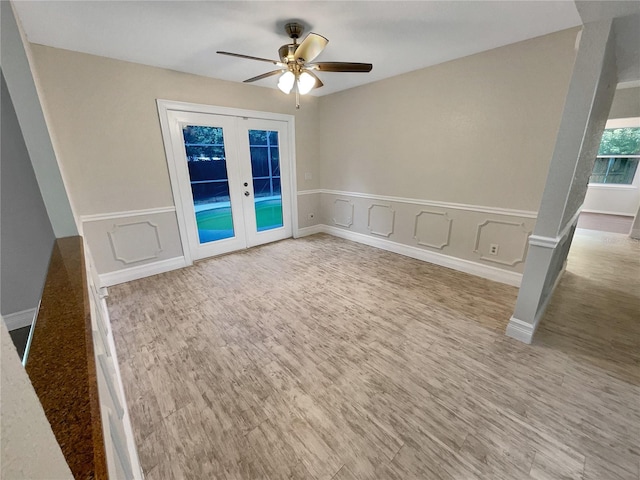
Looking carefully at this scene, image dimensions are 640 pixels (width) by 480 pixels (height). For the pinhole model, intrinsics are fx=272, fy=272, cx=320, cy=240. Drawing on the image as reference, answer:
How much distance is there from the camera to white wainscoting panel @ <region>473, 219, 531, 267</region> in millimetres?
2859

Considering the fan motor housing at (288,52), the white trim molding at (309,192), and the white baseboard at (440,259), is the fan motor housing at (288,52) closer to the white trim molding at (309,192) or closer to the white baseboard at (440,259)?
the white trim molding at (309,192)

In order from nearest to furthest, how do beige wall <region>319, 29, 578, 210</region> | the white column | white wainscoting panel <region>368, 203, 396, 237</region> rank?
the white column < beige wall <region>319, 29, 578, 210</region> < white wainscoting panel <region>368, 203, 396, 237</region>

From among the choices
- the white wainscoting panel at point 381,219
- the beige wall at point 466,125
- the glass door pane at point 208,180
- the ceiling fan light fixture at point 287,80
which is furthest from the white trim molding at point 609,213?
the glass door pane at point 208,180

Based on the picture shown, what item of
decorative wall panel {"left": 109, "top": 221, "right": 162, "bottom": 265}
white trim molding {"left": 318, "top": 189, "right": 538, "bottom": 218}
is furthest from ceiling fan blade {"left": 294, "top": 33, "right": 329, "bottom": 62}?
decorative wall panel {"left": 109, "top": 221, "right": 162, "bottom": 265}

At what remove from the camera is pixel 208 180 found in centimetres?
364

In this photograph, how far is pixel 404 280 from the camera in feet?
10.5

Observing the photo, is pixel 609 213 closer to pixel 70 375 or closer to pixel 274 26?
pixel 274 26

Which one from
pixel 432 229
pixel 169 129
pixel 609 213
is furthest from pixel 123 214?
pixel 609 213

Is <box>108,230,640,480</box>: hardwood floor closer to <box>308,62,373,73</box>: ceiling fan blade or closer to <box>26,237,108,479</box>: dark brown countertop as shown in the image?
<box>26,237,108,479</box>: dark brown countertop

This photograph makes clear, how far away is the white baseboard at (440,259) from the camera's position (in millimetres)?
3037

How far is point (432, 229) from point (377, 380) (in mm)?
2326

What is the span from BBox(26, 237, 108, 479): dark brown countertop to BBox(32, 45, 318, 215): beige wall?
6.05ft

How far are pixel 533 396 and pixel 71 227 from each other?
329 centimetres

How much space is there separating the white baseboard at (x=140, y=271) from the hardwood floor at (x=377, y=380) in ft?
0.47
